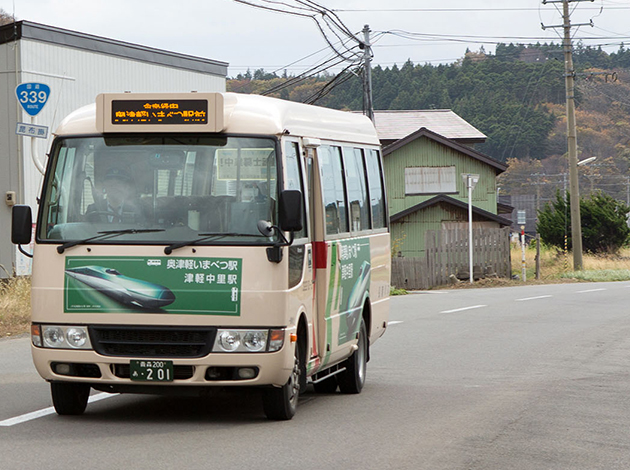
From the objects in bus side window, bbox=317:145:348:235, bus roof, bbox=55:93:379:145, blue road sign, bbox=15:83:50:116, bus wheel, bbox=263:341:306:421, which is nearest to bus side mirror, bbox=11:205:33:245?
bus roof, bbox=55:93:379:145

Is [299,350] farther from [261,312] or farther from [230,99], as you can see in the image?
[230,99]

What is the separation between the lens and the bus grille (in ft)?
25.7

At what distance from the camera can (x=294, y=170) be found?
8.53 m

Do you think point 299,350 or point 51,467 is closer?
A: point 51,467

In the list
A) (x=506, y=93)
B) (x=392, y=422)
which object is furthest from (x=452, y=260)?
(x=506, y=93)

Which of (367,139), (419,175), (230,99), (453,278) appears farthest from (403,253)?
(230,99)

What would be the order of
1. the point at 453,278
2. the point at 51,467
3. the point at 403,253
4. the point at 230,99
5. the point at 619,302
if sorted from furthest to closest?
1. the point at 403,253
2. the point at 453,278
3. the point at 619,302
4. the point at 230,99
5. the point at 51,467

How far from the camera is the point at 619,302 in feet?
79.0

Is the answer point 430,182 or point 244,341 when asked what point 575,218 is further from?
point 244,341

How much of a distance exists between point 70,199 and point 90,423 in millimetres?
1742

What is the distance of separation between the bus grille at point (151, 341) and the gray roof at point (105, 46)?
17474 mm

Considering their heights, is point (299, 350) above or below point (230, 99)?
below

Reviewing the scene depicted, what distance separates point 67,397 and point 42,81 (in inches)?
685

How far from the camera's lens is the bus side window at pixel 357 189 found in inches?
408
